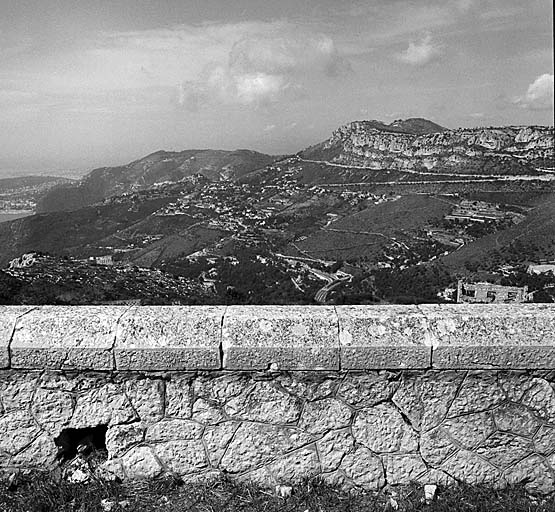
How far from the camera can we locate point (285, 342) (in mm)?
2891

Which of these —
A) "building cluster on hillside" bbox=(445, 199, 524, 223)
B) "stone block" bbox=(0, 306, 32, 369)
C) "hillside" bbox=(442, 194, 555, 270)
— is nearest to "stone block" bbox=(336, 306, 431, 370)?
"stone block" bbox=(0, 306, 32, 369)

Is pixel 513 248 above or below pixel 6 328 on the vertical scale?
below

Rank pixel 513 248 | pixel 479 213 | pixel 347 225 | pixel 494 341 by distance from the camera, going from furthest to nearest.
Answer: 1. pixel 347 225
2. pixel 479 213
3. pixel 513 248
4. pixel 494 341

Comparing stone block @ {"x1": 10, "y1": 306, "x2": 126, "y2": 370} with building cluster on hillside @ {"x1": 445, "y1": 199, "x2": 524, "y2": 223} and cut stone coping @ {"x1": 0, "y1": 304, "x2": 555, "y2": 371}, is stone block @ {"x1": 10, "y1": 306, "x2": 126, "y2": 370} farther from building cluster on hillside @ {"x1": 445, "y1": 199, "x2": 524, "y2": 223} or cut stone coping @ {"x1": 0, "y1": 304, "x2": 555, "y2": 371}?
building cluster on hillside @ {"x1": 445, "y1": 199, "x2": 524, "y2": 223}

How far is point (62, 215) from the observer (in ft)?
428

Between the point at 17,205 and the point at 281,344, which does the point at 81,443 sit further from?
the point at 17,205

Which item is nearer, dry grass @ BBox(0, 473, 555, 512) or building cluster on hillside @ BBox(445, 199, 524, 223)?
dry grass @ BBox(0, 473, 555, 512)

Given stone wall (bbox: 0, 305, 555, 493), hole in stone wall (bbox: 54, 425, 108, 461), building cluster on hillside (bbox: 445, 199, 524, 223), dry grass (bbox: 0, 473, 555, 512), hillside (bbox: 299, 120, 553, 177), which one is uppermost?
hillside (bbox: 299, 120, 553, 177)

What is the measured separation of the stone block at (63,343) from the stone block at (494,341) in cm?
188

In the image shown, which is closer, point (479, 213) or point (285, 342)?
point (285, 342)

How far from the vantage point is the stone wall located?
2.88 metres

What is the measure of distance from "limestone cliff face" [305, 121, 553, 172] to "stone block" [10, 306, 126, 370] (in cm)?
11701

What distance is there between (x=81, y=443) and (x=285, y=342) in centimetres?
145

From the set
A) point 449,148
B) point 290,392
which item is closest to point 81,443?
point 290,392
